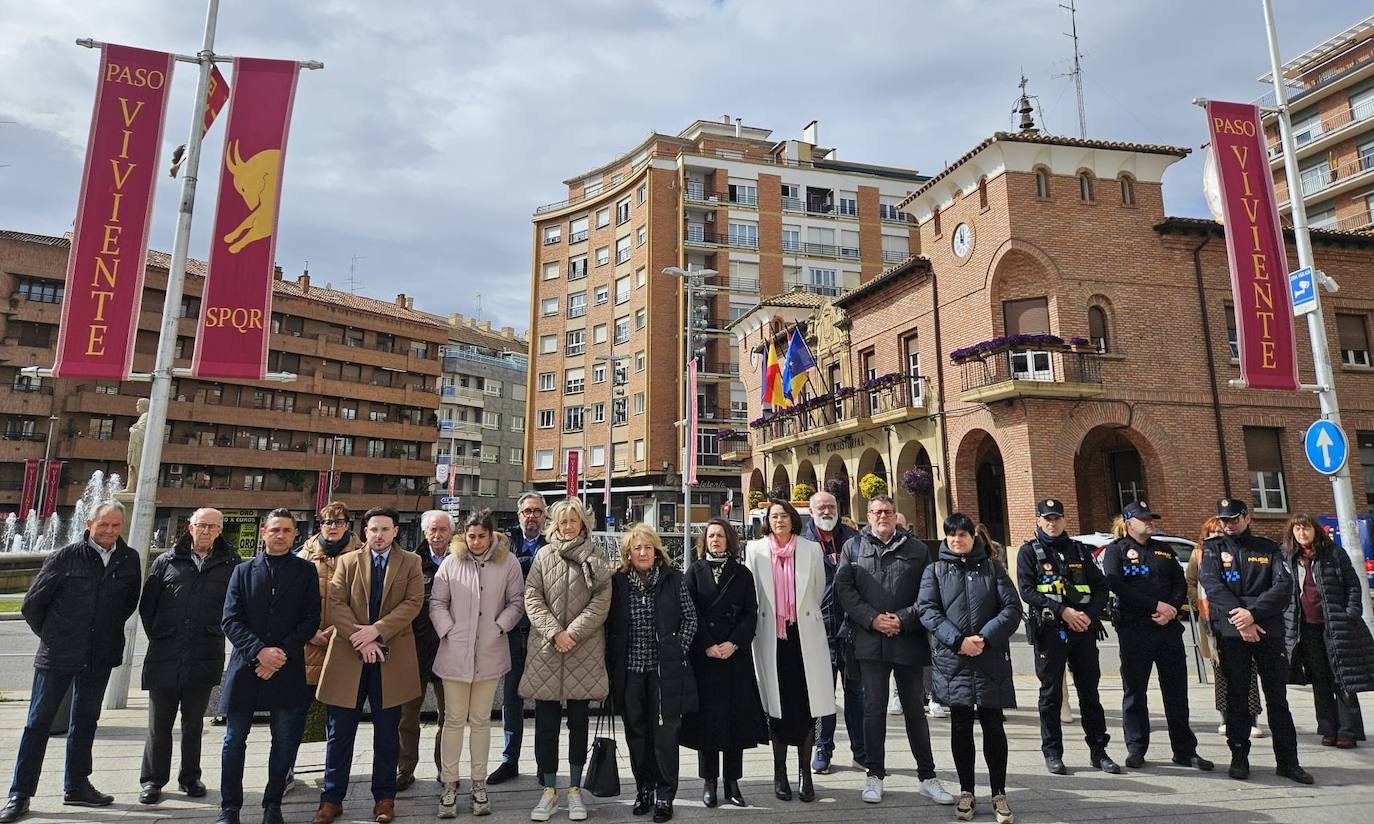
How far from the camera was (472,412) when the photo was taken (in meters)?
69.5

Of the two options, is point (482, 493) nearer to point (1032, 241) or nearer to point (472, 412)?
point (472, 412)

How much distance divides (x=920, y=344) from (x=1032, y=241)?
4.67m

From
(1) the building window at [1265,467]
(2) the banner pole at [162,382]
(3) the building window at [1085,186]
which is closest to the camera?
(2) the banner pole at [162,382]

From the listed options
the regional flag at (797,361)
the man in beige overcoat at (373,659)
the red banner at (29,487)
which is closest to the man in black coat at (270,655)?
the man in beige overcoat at (373,659)

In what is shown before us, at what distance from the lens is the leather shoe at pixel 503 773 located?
5764 mm

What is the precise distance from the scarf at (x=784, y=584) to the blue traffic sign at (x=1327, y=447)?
746 centimetres

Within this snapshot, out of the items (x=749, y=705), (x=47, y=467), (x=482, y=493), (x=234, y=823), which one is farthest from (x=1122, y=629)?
(x=482, y=493)

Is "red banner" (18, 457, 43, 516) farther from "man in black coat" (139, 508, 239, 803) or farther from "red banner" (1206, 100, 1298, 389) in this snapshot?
"red banner" (1206, 100, 1298, 389)

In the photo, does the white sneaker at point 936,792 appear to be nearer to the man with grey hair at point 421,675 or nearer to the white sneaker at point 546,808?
the white sneaker at point 546,808

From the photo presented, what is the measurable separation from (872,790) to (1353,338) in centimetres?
2533

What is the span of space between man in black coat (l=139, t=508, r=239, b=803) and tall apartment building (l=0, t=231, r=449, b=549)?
48535mm

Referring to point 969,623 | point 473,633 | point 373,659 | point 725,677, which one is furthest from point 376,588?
point 969,623

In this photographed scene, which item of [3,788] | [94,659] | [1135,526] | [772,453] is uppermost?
[772,453]

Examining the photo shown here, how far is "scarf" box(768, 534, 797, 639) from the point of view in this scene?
18.6 feet
